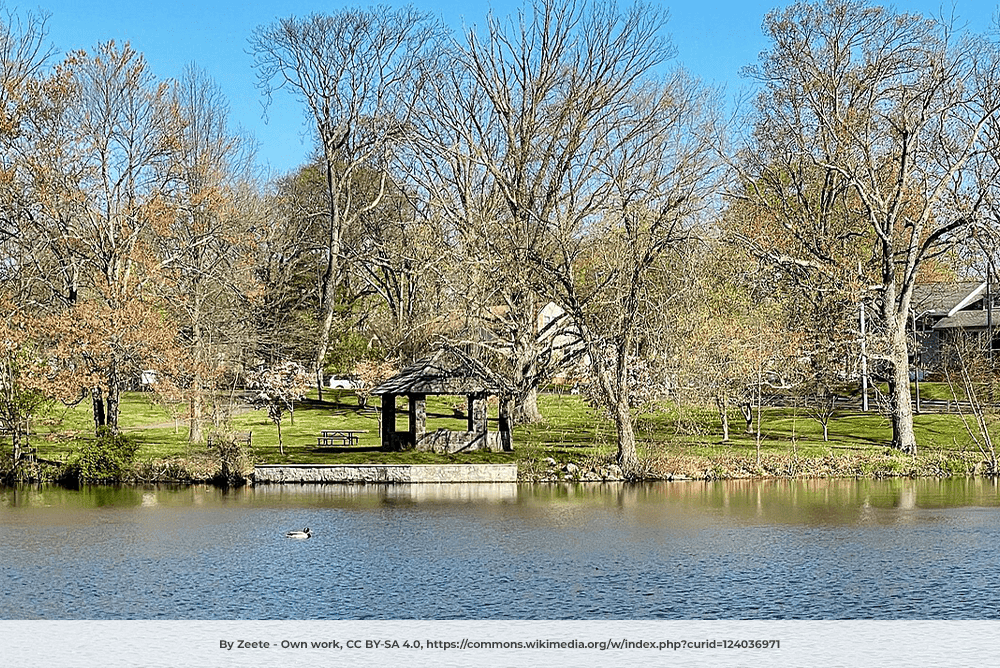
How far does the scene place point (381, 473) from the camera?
33062mm

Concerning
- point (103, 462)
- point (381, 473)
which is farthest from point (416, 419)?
point (103, 462)

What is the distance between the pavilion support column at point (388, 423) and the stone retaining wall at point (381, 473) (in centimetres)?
360

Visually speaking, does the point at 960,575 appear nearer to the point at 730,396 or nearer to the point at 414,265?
the point at 730,396

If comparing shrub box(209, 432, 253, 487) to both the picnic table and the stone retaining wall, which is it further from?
the picnic table

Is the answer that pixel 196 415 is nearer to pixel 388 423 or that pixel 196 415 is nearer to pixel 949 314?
pixel 388 423

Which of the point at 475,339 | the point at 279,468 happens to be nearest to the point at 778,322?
the point at 475,339

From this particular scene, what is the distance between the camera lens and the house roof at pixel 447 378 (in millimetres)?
36000

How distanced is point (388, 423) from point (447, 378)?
2.27 m

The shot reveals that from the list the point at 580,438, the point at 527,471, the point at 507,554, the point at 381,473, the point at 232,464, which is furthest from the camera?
the point at 580,438

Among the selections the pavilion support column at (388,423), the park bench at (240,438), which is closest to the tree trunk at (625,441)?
the pavilion support column at (388,423)

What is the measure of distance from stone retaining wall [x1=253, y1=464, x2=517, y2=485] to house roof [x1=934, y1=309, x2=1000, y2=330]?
3680 cm

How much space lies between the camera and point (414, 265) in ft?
A: 160

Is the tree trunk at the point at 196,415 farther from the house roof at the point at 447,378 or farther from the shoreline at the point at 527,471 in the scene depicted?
the house roof at the point at 447,378

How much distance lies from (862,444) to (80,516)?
22.6m
